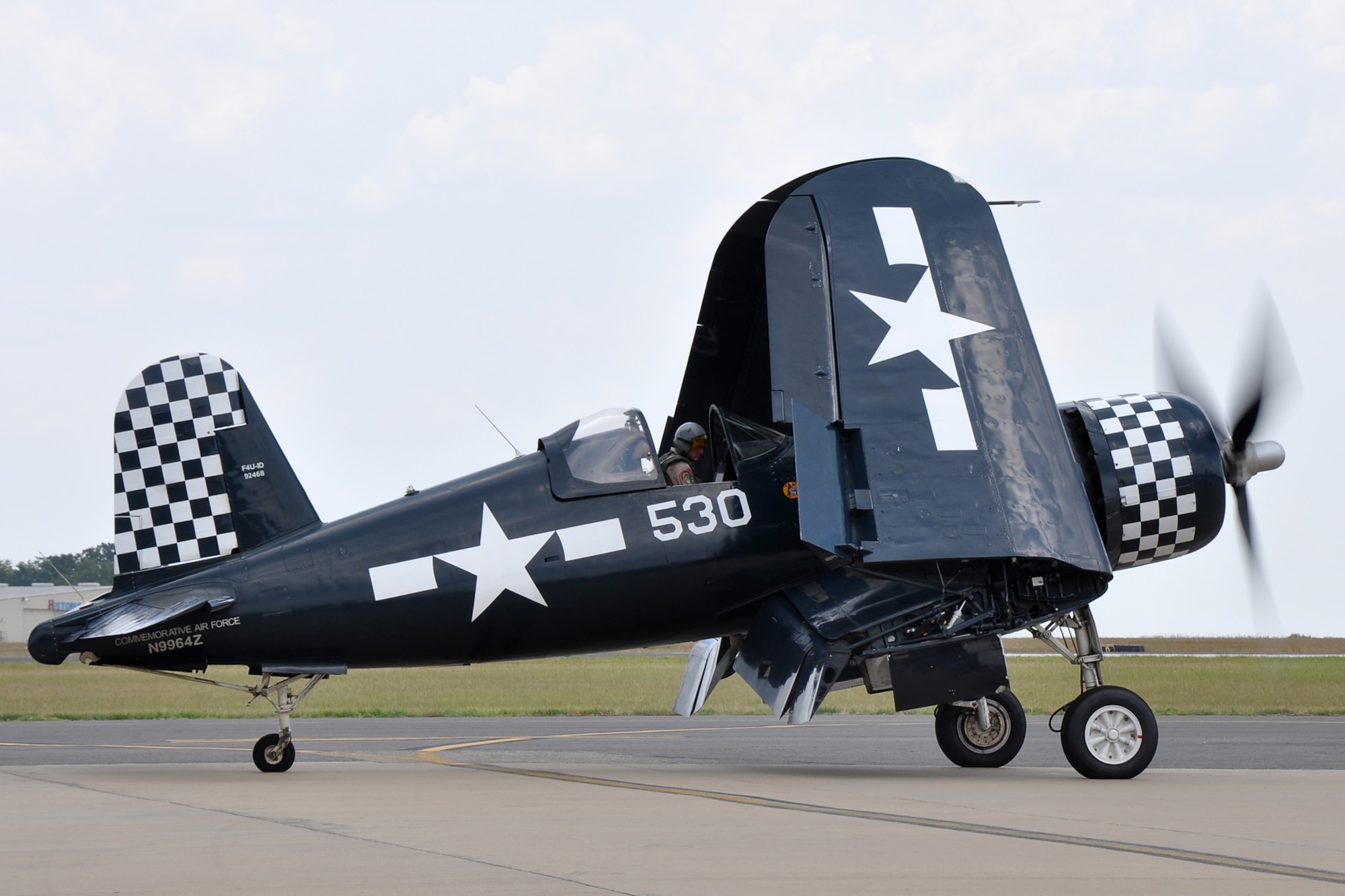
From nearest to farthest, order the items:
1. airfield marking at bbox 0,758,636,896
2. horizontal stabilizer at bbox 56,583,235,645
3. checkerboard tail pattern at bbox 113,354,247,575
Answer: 1. airfield marking at bbox 0,758,636,896
2. horizontal stabilizer at bbox 56,583,235,645
3. checkerboard tail pattern at bbox 113,354,247,575

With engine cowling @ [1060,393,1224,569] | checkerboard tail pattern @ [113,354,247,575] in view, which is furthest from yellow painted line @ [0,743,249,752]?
engine cowling @ [1060,393,1224,569]

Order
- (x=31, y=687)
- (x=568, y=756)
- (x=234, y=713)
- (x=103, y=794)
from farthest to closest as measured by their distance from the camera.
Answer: (x=31, y=687), (x=234, y=713), (x=568, y=756), (x=103, y=794)

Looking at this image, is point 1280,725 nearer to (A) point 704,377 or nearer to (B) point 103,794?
(A) point 704,377

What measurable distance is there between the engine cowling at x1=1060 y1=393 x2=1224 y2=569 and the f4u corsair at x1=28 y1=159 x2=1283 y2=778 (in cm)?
2

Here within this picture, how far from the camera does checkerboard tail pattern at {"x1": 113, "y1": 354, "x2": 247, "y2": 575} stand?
36.6ft

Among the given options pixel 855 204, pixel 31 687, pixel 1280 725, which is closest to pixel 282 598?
pixel 855 204

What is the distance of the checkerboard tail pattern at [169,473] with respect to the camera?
36.6 ft

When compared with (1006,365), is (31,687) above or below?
below

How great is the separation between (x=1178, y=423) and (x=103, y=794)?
379 inches

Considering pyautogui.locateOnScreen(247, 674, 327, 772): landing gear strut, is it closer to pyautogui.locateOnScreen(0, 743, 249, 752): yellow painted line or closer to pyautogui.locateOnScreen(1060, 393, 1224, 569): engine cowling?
pyautogui.locateOnScreen(0, 743, 249, 752): yellow painted line

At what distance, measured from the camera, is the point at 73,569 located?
116625mm

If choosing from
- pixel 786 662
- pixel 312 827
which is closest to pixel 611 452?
pixel 786 662

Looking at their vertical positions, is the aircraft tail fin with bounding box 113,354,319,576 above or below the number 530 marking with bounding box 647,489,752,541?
above

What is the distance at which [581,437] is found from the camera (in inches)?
458
